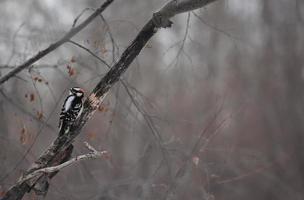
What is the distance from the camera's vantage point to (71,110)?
18.8ft

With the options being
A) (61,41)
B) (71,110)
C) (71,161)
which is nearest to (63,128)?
(71,110)

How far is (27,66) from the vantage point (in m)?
6.05

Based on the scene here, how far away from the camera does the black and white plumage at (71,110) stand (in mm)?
5723

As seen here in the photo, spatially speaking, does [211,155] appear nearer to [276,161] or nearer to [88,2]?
[276,161]

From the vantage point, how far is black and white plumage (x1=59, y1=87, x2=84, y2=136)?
5.72m

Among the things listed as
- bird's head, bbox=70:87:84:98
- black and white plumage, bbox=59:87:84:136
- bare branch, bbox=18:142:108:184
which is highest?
bird's head, bbox=70:87:84:98

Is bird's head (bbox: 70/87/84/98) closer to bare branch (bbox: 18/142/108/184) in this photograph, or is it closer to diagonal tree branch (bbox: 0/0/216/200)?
diagonal tree branch (bbox: 0/0/216/200)

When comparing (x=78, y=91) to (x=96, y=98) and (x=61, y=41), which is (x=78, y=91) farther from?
(x=61, y=41)

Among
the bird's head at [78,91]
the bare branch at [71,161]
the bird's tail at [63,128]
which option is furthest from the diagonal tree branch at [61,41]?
the bare branch at [71,161]

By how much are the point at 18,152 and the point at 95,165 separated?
4.05 m

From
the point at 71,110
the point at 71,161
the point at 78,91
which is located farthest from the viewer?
the point at 78,91

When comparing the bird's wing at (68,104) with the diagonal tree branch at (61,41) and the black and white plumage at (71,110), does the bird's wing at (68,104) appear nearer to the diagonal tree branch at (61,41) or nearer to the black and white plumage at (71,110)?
the black and white plumage at (71,110)

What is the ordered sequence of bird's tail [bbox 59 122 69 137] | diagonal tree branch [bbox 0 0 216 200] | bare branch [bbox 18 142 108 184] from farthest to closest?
bird's tail [bbox 59 122 69 137]
diagonal tree branch [bbox 0 0 216 200]
bare branch [bbox 18 142 108 184]

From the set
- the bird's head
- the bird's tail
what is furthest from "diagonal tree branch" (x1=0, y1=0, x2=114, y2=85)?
the bird's tail
